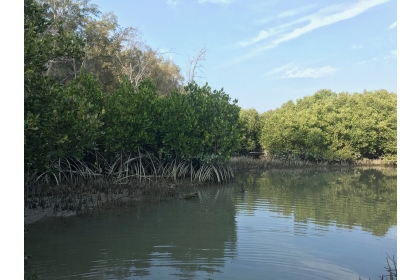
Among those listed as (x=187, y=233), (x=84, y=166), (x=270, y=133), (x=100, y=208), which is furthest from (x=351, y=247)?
(x=270, y=133)

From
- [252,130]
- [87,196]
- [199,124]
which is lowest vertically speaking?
[87,196]

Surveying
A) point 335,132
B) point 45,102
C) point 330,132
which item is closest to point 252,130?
point 330,132

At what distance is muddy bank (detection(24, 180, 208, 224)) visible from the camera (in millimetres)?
8359

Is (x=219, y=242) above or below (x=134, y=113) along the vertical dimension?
below

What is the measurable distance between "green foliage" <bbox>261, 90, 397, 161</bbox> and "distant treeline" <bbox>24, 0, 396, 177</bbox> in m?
0.08

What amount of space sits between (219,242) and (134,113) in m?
7.32

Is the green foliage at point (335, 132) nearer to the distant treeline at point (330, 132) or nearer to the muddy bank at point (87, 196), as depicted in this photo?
the distant treeline at point (330, 132)

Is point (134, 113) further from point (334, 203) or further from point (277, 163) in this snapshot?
point (277, 163)

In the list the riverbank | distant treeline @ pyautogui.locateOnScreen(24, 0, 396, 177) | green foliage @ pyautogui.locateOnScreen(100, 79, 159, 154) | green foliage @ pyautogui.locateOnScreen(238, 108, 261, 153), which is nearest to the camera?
distant treeline @ pyautogui.locateOnScreen(24, 0, 396, 177)

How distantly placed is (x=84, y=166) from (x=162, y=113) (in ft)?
11.8

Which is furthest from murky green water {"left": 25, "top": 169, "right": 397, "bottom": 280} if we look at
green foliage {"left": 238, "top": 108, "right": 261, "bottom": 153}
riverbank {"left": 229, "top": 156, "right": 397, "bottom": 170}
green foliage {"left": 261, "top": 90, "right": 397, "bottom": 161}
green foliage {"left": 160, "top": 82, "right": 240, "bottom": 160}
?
green foliage {"left": 238, "top": 108, "right": 261, "bottom": 153}

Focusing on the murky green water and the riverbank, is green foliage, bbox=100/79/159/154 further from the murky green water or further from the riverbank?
the riverbank

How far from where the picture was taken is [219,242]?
657 centimetres

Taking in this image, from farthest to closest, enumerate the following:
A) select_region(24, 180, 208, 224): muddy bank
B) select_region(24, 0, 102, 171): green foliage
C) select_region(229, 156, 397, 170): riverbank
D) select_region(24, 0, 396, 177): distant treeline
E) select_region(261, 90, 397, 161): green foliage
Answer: select_region(261, 90, 397, 161): green foliage
select_region(229, 156, 397, 170): riverbank
select_region(24, 180, 208, 224): muddy bank
select_region(24, 0, 396, 177): distant treeline
select_region(24, 0, 102, 171): green foliage
